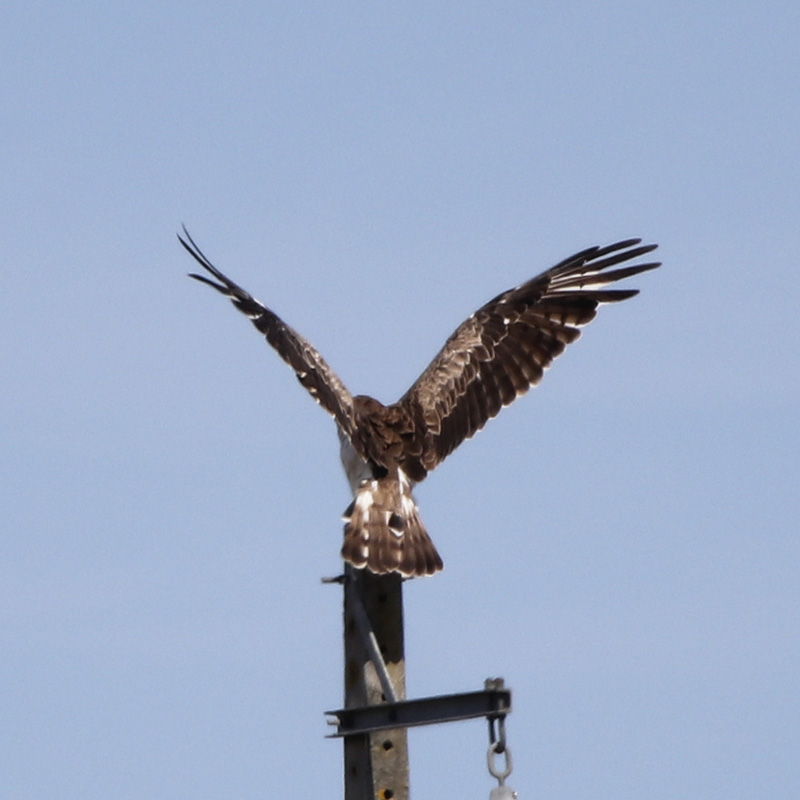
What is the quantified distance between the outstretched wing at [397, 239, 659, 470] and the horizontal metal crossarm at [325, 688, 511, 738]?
147 inches

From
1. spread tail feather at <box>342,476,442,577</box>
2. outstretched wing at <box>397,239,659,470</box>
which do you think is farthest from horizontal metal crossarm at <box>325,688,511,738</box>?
outstretched wing at <box>397,239,659,470</box>

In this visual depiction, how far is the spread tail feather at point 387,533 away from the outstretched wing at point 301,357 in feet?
1.51

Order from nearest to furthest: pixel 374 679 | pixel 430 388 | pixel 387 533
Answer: pixel 374 679, pixel 387 533, pixel 430 388

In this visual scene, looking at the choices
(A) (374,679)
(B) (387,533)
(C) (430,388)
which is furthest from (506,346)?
(A) (374,679)

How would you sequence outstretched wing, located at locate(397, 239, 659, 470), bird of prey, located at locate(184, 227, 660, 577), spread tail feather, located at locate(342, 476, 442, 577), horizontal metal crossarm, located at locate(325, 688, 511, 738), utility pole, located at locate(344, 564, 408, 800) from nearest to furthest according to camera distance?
1. horizontal metal crossarm, located at locate(325, 688, 511, 738)
2. utility pole, located at locate(344, 564, 408, 800)
3. spread tail feather, located at locate(342, 476, 442, 577)
4. bird of prey, located at locate(184, 227, 660, 577)
5. outstretched wing, located at locate(397, 239, 659, 470)

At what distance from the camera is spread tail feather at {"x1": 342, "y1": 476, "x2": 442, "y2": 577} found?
9.34 m

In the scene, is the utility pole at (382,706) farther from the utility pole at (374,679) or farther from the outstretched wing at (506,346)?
the outstretched wing at (506,346)

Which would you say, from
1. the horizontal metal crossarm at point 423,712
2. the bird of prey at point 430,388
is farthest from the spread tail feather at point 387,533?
the horizontal metal crossarm at point 423,712

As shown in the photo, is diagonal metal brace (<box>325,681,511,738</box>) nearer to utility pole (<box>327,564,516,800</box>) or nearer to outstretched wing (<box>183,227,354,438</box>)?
utility pole (<box>327,564,516,800</box>)

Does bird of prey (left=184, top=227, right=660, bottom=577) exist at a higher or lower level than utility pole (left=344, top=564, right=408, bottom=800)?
higher

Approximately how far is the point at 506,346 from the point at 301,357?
2.47 meters

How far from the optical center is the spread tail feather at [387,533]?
9.34 metres

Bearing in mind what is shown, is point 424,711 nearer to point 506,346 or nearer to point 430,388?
point 430,388

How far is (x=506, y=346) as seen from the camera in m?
13.5
